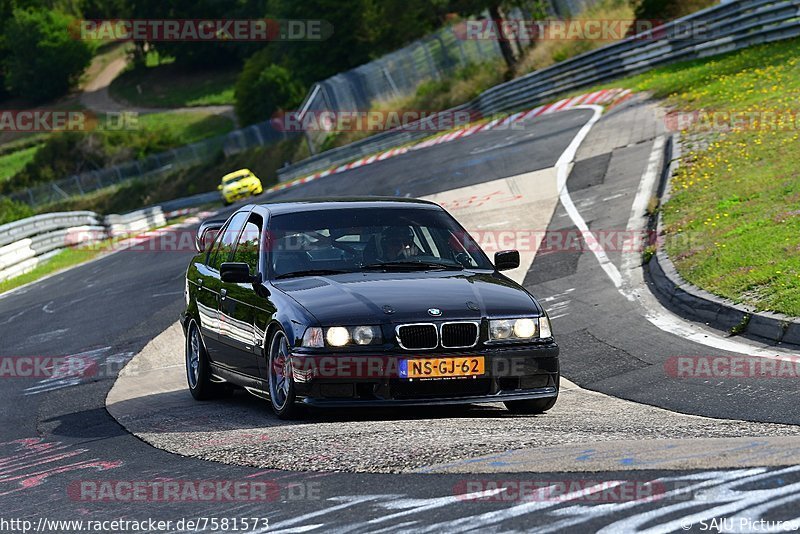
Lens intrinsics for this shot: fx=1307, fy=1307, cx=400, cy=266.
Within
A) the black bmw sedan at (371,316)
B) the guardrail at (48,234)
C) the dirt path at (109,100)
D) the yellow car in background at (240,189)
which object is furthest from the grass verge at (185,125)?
the black bmw sedan at (371,316)

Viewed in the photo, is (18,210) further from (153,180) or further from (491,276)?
(491,276)

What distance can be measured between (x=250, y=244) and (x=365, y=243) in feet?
3.42

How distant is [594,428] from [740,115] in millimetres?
17291

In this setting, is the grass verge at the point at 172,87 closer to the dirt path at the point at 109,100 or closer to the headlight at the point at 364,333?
the dirt path at the point at 109,100

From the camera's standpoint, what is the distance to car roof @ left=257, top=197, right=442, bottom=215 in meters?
9.92

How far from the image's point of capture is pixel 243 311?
9516 mm

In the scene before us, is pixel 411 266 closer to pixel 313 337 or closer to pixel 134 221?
pixel 313 337

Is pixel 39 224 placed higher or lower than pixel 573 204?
higher

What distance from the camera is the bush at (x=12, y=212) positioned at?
154ft

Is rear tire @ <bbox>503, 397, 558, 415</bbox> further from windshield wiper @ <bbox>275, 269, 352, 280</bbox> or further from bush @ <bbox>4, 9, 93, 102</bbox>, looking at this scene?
bush @ <bbox>4, 9, 93, 102</bbox>

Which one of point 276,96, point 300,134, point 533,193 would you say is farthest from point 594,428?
Answer: point 276,96

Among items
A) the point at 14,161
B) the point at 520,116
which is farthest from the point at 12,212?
the point at 14,161

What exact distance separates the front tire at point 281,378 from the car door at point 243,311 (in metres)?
0.33

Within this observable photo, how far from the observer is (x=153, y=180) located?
75.1 metres
